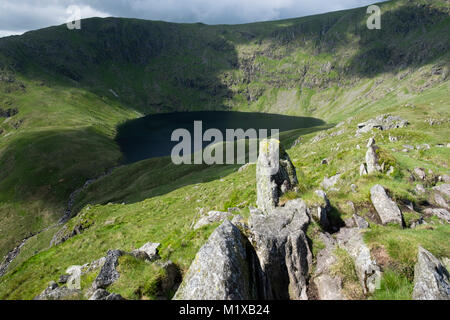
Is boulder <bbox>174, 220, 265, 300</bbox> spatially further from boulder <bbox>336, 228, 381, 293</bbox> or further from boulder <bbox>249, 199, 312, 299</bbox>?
boulder <bbox>336, 228, 381, 293</bbox>

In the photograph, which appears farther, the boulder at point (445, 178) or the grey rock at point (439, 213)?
the boulder at point (445, 178)

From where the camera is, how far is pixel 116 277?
11.5 m

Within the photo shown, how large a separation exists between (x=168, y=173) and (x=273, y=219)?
214ft

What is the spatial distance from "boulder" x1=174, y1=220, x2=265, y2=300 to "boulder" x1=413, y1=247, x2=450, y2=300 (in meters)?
5.81

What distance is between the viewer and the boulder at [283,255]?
10594 millimetres

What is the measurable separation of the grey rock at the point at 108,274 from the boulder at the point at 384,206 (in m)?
15.4

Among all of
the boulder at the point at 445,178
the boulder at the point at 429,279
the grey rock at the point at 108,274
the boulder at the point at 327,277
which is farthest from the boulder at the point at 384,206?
the grey rock at the point at 108,274

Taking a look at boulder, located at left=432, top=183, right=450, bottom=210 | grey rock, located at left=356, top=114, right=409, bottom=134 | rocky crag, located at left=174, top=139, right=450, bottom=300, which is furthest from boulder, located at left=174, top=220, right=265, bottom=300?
grey rock, located at left=356, top=114, right=409, bottom=134

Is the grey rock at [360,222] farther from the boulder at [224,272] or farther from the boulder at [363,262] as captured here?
the boulder at [224,272]

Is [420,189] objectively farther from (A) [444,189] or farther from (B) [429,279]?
(B) [429,279]

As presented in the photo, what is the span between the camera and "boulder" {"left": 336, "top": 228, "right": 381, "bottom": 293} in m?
9.36

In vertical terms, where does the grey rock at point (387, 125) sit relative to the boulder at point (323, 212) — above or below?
above

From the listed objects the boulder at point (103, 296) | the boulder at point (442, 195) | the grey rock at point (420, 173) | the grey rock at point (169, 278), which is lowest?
the grey rock at point (169, 278)
